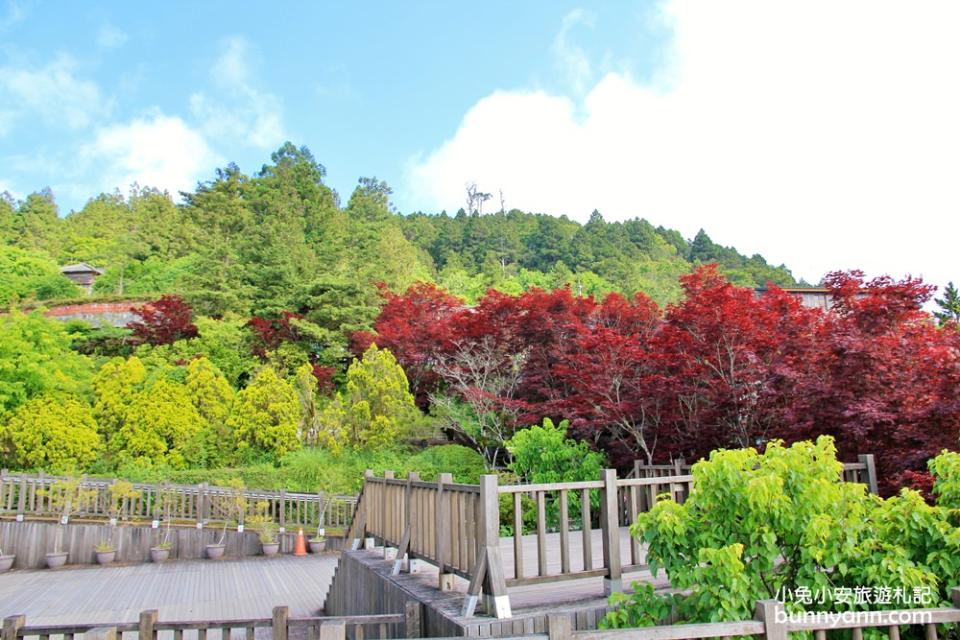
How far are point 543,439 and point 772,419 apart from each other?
3706 mm

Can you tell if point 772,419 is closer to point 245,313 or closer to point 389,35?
point 389,35

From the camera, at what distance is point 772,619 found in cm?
263

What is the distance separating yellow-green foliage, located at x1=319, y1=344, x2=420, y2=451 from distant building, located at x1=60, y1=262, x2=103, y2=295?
944 inches

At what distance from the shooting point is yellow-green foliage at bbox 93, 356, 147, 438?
1379 centimetres

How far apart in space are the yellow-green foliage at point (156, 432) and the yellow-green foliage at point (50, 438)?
1.87 feet

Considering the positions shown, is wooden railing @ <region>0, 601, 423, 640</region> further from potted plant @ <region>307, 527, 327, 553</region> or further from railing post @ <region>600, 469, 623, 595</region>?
potted plant @ <region>307, 527, 327, 553</region>

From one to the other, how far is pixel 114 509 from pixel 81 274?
25332 millimetres

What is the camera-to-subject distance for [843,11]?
905 centimetres

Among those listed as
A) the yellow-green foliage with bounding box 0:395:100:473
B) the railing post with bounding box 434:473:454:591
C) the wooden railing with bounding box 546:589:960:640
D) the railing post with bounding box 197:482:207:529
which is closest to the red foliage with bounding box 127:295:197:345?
the yellow-green foliage with bounding box 0:395:100:473

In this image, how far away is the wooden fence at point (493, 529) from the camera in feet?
12.0

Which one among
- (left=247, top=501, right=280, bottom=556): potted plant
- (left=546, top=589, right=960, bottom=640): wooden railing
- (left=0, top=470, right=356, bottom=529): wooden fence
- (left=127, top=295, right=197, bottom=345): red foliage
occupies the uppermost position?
(left=127, top=295, right=197, bottom=345): red foliage

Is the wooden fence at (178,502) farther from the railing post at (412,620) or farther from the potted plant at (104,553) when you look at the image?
the railing post at (412,620)

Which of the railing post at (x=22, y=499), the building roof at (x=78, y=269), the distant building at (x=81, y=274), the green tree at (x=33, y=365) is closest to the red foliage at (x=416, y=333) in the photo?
the green tree at (x=33, y=365)

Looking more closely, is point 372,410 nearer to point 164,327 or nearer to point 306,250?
point 164,327
